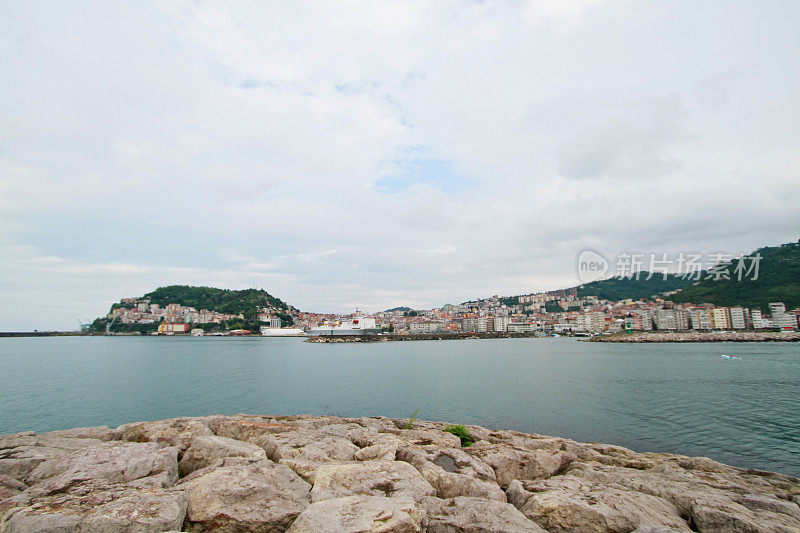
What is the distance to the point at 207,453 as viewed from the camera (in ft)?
21.2

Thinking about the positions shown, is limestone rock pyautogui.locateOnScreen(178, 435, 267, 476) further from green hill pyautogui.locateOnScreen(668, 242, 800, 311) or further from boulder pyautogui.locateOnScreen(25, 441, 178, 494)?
green hill pyautogui.locateOnScreen(668, 242, 800, 311)

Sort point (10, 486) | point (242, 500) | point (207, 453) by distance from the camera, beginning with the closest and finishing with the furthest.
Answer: point (242, 500), point (10, 486), point (207, 453)

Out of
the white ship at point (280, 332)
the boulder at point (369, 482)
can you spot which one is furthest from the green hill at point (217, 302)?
the boulder at point (369, 482)

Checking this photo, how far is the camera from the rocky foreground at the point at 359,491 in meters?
4.10

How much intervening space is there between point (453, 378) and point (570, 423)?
13179mm

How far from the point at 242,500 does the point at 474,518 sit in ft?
8.93

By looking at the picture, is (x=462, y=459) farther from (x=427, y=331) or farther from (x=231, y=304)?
(x=231, y=304)

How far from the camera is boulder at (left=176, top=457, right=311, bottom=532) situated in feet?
14.1

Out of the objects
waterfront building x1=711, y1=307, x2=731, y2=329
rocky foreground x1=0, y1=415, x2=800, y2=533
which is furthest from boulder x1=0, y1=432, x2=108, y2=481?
waterfront building x1=711, y1=307, x2=731, y2=329

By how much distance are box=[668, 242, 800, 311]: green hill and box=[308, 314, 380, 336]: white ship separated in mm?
96303

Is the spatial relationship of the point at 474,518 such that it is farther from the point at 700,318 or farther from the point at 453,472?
the point at 700,318

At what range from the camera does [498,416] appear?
16203 mm

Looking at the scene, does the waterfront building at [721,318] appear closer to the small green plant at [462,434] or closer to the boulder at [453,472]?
the small green plant at [462,434]

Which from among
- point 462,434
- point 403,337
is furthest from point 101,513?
point 403,337
